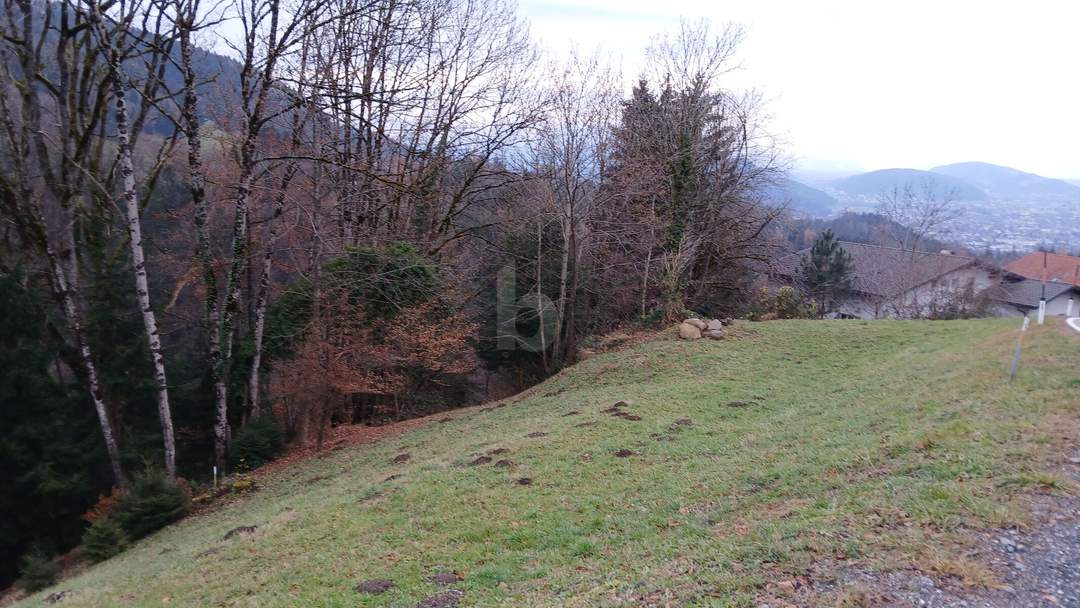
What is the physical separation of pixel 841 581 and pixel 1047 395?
5624mm

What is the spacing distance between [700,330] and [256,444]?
13.1m

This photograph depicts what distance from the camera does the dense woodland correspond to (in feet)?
46.3

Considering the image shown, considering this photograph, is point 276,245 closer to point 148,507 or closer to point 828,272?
point 148,507

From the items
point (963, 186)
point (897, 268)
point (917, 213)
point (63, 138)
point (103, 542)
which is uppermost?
point (963, 186)

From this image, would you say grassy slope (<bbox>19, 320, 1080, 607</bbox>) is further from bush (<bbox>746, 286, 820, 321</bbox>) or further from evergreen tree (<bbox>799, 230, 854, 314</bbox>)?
evergreen tree (<bbox>799, 230, 854, 314</bbox>)

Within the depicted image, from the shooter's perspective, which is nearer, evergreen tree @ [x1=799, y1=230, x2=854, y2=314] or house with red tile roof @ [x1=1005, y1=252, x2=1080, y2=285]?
house with red tile roof @ [x1=1005, y1=252, x2=1080, y2=285]

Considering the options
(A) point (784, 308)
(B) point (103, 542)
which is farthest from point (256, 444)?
(A) point (784, 308)

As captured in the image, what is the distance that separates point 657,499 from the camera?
6.93 meters

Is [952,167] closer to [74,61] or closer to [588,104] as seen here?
[588,104]

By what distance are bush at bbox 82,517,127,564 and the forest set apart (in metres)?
2.15

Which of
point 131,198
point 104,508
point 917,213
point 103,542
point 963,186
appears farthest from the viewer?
point 963,186

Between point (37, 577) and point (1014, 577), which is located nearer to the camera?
point (1014, 577)

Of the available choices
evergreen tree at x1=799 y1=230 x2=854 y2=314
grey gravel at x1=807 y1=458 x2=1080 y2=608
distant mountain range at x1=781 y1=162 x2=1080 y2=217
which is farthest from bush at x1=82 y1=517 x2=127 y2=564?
distant mountain range at x1=781 y1=162 x2=1080 y2=217

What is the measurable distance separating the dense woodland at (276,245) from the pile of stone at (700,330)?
86.0 inches
